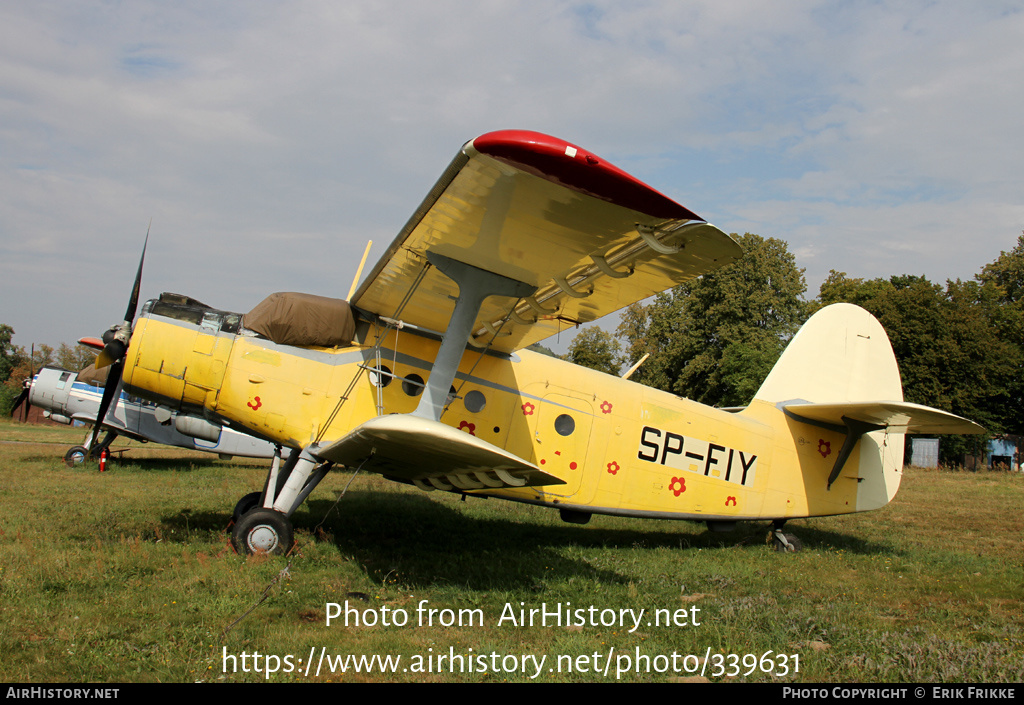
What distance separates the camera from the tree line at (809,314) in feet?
101

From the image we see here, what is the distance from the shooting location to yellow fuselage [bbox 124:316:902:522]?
6.69 metres

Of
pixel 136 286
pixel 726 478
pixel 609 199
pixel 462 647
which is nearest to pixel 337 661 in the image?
pixel 462 647

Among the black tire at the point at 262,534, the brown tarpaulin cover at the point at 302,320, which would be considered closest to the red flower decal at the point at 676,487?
the brown tarpaulin cover at the point at 302,320

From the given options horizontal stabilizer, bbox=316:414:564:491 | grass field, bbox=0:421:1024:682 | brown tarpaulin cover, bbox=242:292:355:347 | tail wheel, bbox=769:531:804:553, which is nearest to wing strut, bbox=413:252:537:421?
horizontal stabilizer, bbox=316:414:564:491

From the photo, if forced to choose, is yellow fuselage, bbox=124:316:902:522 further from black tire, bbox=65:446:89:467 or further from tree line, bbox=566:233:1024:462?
tree line, bbox=566:233:1024:462

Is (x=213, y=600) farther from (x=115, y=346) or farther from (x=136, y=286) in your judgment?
(x=136, y=286)

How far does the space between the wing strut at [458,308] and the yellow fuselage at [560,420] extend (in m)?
1.12

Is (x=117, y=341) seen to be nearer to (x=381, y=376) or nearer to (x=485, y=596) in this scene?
(x=381, y=376)

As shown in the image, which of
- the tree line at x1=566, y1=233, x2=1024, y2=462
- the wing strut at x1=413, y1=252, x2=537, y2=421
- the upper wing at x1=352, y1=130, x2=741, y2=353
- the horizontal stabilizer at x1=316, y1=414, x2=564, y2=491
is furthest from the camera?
the tree line at x1=566, y1=233, x2=1024, y2=462

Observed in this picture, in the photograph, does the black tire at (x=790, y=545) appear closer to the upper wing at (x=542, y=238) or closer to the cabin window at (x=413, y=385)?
the upper wing at (x=542, y=238)

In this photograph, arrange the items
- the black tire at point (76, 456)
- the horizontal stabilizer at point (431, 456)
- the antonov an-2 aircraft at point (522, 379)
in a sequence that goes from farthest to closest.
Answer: the black tire at point (76, 456)
the horizontal stabilizer at point (431, 456)
the antonov an-2 aircraft at point (522, 379)

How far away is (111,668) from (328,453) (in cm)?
259

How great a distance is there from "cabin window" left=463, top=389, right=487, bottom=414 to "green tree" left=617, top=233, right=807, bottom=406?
2836 cm

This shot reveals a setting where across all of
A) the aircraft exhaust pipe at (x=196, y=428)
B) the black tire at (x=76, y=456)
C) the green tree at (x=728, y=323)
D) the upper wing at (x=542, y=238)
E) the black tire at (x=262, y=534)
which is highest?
the green tree at (x=728, y=323)
